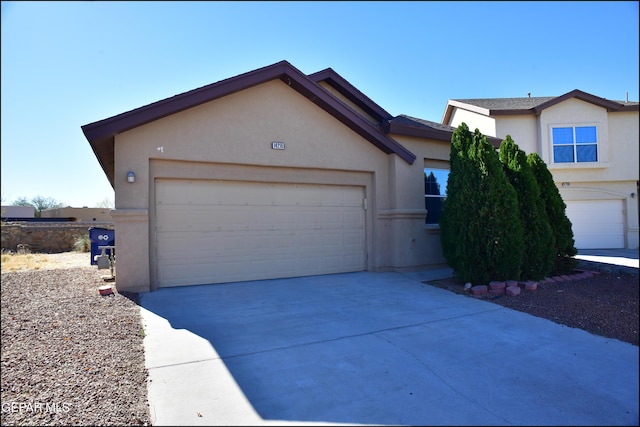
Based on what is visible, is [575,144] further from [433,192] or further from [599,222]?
[433,192]

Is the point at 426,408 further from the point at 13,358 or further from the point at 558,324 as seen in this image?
the point at 13,358

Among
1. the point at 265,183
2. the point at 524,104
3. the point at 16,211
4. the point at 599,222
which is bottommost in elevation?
the point at 599,222

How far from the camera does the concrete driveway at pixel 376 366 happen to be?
3.08 m

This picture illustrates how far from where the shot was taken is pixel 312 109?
913 cm

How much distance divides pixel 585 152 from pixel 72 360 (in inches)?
722

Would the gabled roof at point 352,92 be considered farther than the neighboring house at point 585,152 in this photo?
No

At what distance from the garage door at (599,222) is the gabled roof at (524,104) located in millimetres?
3857

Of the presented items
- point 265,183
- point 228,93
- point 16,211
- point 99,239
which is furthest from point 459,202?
point 99,239

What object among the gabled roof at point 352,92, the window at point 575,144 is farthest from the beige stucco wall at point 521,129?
the gabled roof at point 352,92

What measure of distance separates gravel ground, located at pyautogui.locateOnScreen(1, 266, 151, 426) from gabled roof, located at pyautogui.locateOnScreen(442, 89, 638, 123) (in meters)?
15.6

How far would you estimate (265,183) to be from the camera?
8719 millimetres

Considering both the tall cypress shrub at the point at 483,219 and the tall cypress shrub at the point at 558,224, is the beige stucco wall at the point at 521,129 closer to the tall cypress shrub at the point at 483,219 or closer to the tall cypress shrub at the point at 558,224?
the tall cypress shrub at the point at 558,224

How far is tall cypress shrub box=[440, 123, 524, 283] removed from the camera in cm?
766

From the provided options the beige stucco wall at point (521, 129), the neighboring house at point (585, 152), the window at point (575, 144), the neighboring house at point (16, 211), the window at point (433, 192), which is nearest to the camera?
the neighboring house at point (16, 211)
